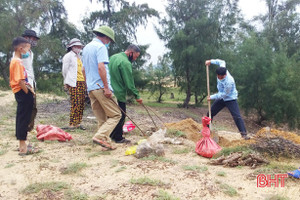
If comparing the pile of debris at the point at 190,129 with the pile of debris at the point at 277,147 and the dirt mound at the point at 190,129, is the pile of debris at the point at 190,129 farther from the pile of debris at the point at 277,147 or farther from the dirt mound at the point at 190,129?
the pile of debris at the point at 277,147

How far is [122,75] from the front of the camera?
14.1 feet

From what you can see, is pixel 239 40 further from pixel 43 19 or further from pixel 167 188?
pixel 167 188

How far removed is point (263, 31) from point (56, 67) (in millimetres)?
12918

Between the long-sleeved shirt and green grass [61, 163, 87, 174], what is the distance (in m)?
1.45

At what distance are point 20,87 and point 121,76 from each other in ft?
5.11

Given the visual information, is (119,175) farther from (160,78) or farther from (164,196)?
(160,78)

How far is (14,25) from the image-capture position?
13672 mm

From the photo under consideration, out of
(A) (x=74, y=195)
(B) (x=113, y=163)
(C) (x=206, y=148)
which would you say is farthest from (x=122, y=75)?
(A) (x=74, y=195)

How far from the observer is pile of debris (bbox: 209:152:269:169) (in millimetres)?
3342

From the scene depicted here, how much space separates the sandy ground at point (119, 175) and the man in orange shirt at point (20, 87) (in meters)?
0.49

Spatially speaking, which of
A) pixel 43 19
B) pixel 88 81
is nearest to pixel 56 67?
pixel 43 19

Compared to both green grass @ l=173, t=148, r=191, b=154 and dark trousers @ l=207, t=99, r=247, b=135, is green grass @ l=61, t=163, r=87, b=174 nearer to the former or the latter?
green grass @ l=173, t=148, r=191, b=154

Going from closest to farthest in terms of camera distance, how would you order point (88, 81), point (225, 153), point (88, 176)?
point (88, 176) → point (225, 153) → point (88, 81)

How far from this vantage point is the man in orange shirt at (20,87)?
3.48 meters
